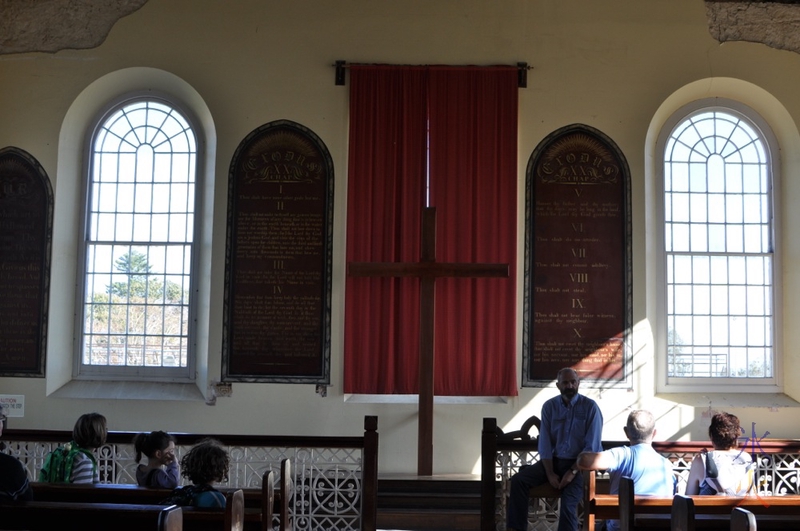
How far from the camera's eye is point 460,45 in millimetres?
8203

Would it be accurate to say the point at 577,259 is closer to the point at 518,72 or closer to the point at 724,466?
the point at 518,72

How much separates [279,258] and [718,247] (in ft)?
14.0

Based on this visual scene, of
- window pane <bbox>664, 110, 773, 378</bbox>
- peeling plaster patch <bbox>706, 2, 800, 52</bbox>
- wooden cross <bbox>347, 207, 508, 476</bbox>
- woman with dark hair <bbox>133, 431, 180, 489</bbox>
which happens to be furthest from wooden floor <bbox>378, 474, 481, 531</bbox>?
peeling plaster patch <bbox>706, 2, 800, 52</bbox>

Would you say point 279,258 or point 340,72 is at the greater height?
point 340,72

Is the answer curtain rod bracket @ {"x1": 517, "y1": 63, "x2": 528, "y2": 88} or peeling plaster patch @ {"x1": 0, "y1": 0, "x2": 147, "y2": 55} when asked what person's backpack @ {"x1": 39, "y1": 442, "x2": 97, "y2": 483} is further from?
curtain rod bracket @ {"x1": 517, "y1": 63, "x2": 528, "y2": 88}

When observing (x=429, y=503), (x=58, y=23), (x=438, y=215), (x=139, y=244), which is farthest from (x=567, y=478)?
(x=58, y=23)

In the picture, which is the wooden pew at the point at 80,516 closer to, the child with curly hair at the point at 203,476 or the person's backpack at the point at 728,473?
the child with curly hair at the point at 203,476

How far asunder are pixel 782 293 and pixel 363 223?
412 cm

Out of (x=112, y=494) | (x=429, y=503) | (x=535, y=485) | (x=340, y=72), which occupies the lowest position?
(x=429, y=503)

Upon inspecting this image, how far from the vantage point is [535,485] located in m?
5.37

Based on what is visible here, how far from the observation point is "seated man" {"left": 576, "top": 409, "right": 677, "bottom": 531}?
15.3ft

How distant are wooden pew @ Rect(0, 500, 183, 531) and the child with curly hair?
0.28 metres

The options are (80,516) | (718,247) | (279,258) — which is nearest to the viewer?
(80,516)

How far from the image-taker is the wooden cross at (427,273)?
7.41 meters
